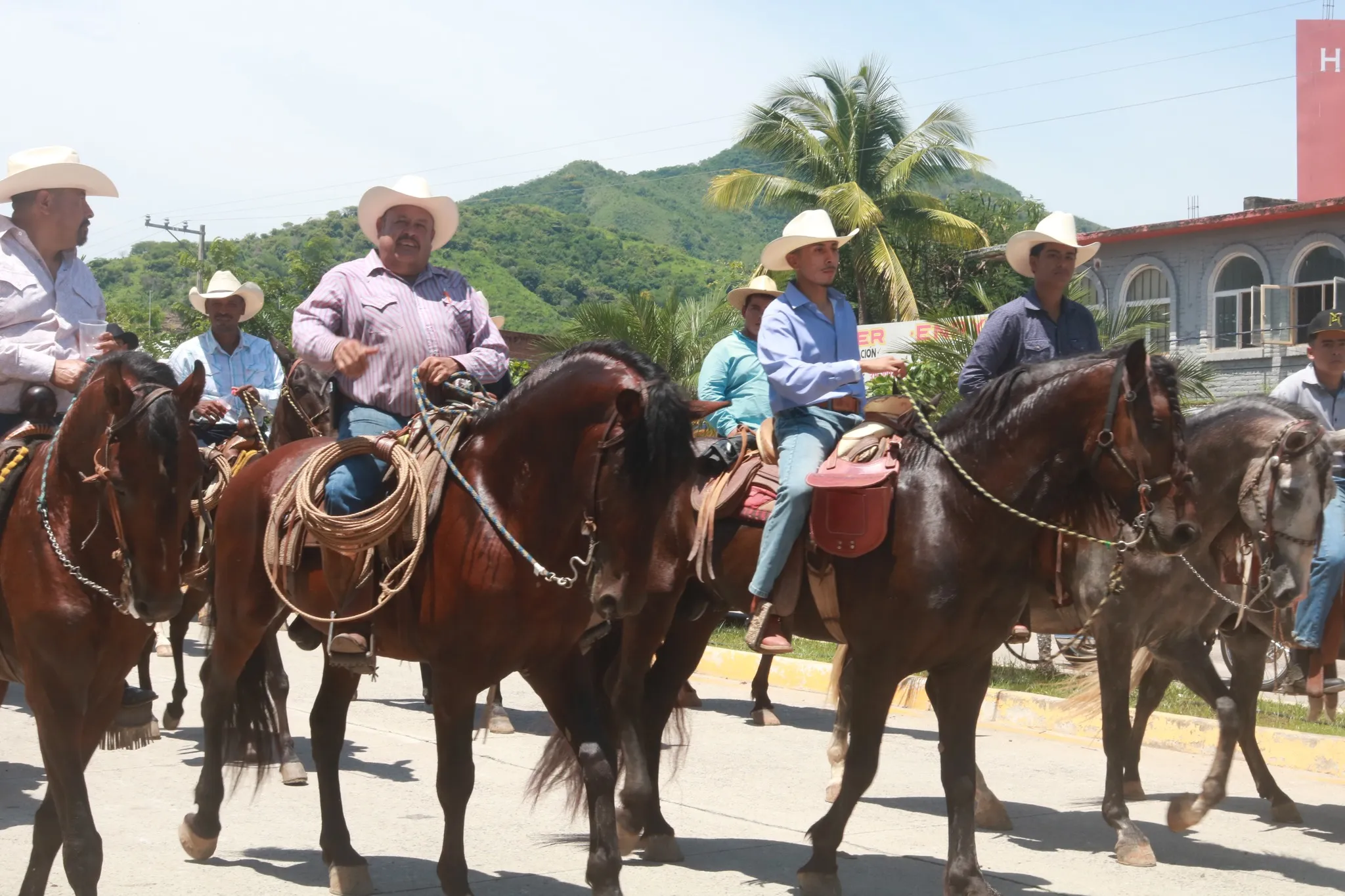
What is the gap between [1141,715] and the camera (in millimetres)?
8070

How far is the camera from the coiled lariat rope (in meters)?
5.41

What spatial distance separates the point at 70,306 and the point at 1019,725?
759 cm

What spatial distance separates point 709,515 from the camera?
268 inches

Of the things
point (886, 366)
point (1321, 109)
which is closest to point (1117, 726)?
point (886, 366)

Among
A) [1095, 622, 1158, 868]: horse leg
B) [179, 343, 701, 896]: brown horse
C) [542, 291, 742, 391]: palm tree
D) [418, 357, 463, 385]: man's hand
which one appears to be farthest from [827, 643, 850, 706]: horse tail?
[542, 291, 742, 391]: palm tree

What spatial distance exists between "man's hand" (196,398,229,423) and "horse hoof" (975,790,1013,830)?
5.75m

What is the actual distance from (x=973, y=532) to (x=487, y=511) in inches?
81.6

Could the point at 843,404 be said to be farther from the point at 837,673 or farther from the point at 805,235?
the point at 837,673

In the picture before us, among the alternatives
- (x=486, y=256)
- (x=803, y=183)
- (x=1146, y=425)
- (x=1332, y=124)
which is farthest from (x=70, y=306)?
(x=486, y=256)

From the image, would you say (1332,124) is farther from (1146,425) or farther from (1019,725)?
(1146,425)

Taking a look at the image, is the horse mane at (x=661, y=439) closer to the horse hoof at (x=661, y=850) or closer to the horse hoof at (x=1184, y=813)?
the horse hoof at (x=661, y=850)

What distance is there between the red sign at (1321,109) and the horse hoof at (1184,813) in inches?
1308

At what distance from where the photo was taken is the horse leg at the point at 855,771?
5789mm

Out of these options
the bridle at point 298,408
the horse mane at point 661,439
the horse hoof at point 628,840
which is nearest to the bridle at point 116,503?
the horse mane at point 661,439
